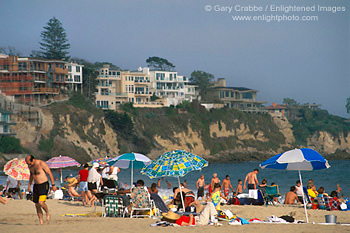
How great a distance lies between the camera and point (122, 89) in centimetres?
8975

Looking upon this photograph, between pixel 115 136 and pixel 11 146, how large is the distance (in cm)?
1853

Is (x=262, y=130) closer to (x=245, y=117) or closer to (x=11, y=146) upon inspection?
(x=245, y=117)

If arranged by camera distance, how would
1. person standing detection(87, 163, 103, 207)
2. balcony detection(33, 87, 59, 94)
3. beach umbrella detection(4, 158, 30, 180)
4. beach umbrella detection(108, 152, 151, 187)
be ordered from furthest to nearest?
1. balcony detection(33, 87, 59, 94)
2. beach umbrella detection(4, 158, 30, 180)
3. beach umbrella detection(108, 152, 151, 187)
4. person standing detection(87, 163, 103, 207)

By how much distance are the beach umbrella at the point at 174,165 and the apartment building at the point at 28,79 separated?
61.5 meters

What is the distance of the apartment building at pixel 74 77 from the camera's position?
80325 mm

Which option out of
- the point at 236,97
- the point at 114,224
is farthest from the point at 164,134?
the point at 114,224

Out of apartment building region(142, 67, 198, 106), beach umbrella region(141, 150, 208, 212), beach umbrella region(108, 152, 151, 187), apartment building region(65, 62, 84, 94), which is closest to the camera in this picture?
beach umbrella region(141, 150, 208, 212)

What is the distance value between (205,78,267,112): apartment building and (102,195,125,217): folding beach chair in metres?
89.9

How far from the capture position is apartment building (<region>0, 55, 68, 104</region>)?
72.4m

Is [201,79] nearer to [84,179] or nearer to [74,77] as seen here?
[74,77]

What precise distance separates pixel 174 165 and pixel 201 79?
9647 centimetres

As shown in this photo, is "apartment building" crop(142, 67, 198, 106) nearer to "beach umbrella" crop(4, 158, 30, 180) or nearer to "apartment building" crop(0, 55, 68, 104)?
"apartment building" crop(0, 55, 68, 104)

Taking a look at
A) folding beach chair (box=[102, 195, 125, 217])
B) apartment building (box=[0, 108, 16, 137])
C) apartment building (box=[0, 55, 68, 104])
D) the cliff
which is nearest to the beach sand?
folding beach chair (box=[102, 195, 125, 217])

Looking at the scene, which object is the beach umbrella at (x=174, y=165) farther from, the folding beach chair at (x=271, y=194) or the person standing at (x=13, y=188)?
the person standing at (x=13, y=188)
